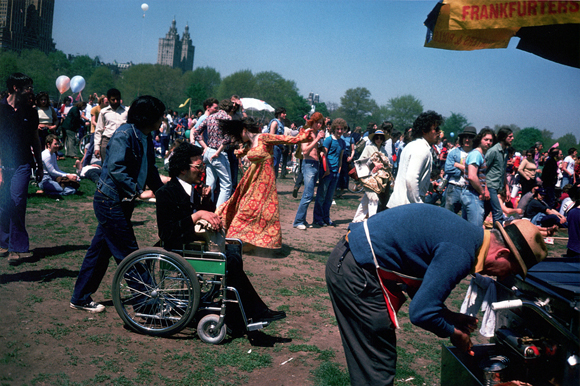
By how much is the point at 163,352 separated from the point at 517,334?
2.56 meters

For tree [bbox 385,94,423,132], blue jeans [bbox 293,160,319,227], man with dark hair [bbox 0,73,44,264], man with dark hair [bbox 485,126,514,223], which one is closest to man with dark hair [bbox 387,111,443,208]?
man with dark hair [bbox 485,126,514,223]

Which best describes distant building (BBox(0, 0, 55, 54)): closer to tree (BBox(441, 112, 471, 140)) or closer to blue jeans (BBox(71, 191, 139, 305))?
blue jeans (BBox(71, 191, 139, 305))

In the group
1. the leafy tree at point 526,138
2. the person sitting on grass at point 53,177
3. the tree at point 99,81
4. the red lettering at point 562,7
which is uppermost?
the tree at point 99,81

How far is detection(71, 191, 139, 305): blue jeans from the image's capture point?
404 centimetres

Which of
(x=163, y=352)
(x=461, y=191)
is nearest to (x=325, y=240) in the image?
(x=461, y=191)

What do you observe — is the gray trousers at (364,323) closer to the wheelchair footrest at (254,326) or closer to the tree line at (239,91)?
the wheelchair footrest at (254,326)

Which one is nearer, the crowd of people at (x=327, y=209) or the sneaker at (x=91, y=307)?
the crowd of people at (x=327, y=209)

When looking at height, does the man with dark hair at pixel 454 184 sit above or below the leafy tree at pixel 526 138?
below

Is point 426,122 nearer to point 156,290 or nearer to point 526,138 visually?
point 156,290

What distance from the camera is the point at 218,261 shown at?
12.5ft

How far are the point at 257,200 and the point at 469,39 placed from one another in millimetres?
3916

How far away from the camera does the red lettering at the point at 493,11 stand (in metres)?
2.88

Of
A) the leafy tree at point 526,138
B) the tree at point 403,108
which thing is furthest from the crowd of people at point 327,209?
the tree at point 403,108

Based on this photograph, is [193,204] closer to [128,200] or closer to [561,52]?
[128,200]
